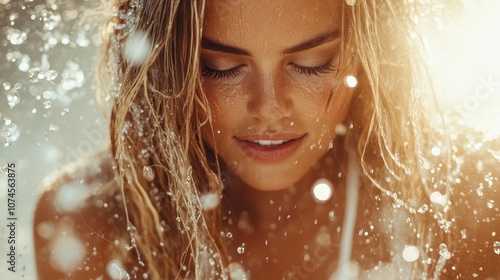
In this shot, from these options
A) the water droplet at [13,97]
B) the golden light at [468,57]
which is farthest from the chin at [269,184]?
the water droplet at [13,97]

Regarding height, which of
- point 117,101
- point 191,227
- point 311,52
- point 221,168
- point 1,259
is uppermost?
point 311,52

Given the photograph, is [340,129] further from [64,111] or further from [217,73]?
[64,111]

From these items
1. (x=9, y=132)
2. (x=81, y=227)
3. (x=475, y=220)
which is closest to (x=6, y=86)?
(x=9, y=132)

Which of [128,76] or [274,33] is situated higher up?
[274,33]

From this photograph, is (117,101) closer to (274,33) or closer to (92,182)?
(92,182)

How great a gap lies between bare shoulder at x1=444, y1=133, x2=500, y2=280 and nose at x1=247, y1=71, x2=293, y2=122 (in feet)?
2.10

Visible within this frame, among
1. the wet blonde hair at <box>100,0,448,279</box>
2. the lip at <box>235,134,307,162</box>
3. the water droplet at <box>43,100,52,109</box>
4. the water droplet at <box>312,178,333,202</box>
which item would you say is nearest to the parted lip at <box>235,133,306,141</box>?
the lip at <box>235,134,307,162</box>

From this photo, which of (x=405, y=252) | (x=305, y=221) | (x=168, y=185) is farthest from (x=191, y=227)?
(x=405, y=252)

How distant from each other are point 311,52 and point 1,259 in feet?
7.76

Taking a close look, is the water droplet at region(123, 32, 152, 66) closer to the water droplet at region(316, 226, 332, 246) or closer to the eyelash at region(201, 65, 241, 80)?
the eyelash at region(201, 65, 241, 80)

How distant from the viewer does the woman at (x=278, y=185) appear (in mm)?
1548

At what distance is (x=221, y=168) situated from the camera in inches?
68.6

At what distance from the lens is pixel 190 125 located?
5.23ft

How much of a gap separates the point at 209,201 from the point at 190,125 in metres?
0.28
